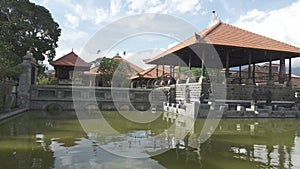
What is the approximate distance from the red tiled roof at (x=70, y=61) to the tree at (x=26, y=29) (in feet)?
8.61

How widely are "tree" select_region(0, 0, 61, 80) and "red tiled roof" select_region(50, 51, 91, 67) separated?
2.62 metres

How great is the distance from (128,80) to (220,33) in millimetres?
15188

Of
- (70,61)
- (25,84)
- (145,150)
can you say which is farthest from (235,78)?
(25,84)

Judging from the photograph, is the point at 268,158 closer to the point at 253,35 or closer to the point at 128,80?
the point at 253,35

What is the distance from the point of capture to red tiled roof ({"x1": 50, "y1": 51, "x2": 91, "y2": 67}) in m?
20.7

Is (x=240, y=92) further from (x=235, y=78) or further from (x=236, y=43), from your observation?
(x=236, y=43)

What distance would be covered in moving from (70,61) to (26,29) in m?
4.10

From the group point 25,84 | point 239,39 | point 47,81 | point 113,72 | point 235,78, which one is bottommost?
point 25,84

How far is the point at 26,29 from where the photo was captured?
799 inches

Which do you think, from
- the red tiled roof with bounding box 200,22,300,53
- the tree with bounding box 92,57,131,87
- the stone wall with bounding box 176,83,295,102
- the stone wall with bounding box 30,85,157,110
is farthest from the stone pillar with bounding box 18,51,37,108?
the tree with bounding box 92,57,131,87

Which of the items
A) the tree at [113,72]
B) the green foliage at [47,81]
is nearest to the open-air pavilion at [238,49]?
the tree at [113,72]

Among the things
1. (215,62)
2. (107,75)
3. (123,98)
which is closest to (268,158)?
(123,98)

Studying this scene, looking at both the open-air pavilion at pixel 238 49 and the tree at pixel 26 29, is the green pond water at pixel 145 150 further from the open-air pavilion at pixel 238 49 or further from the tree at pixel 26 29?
the tree at pixel 26 29

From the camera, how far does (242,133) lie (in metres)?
8.61
